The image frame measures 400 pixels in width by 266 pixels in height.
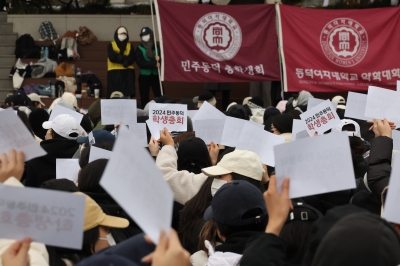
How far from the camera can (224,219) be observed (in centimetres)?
365

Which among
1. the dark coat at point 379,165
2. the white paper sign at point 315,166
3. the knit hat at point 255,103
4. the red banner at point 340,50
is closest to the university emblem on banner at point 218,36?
the red banner at point 340,50

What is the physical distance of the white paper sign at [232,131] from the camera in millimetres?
6980

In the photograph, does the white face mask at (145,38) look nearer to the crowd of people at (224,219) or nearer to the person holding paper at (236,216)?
the crowd of people at (224,219)

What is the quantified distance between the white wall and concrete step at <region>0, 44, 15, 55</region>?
48 centimetres

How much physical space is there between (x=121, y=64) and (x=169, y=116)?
8.80 metres

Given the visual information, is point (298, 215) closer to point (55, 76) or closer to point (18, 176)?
point (18, 176)

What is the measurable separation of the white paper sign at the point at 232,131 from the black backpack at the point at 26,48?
12753 mm

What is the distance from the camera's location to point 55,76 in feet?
60.9

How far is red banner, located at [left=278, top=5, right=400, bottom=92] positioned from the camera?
543 inches

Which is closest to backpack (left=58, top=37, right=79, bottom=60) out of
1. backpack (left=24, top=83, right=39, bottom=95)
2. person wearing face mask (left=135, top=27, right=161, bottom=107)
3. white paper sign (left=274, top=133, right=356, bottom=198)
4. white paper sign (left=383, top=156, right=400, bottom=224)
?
backpack (left=24, top=83, right=39, bottom=95)

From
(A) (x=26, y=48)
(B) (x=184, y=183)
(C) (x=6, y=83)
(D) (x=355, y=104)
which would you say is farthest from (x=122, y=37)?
(B) (x=184, y=183)

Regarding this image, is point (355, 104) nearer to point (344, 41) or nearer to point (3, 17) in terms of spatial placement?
point (344, 41)

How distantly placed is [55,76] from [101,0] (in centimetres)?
327

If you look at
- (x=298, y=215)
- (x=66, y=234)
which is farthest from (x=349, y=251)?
(x=298, y=215)
